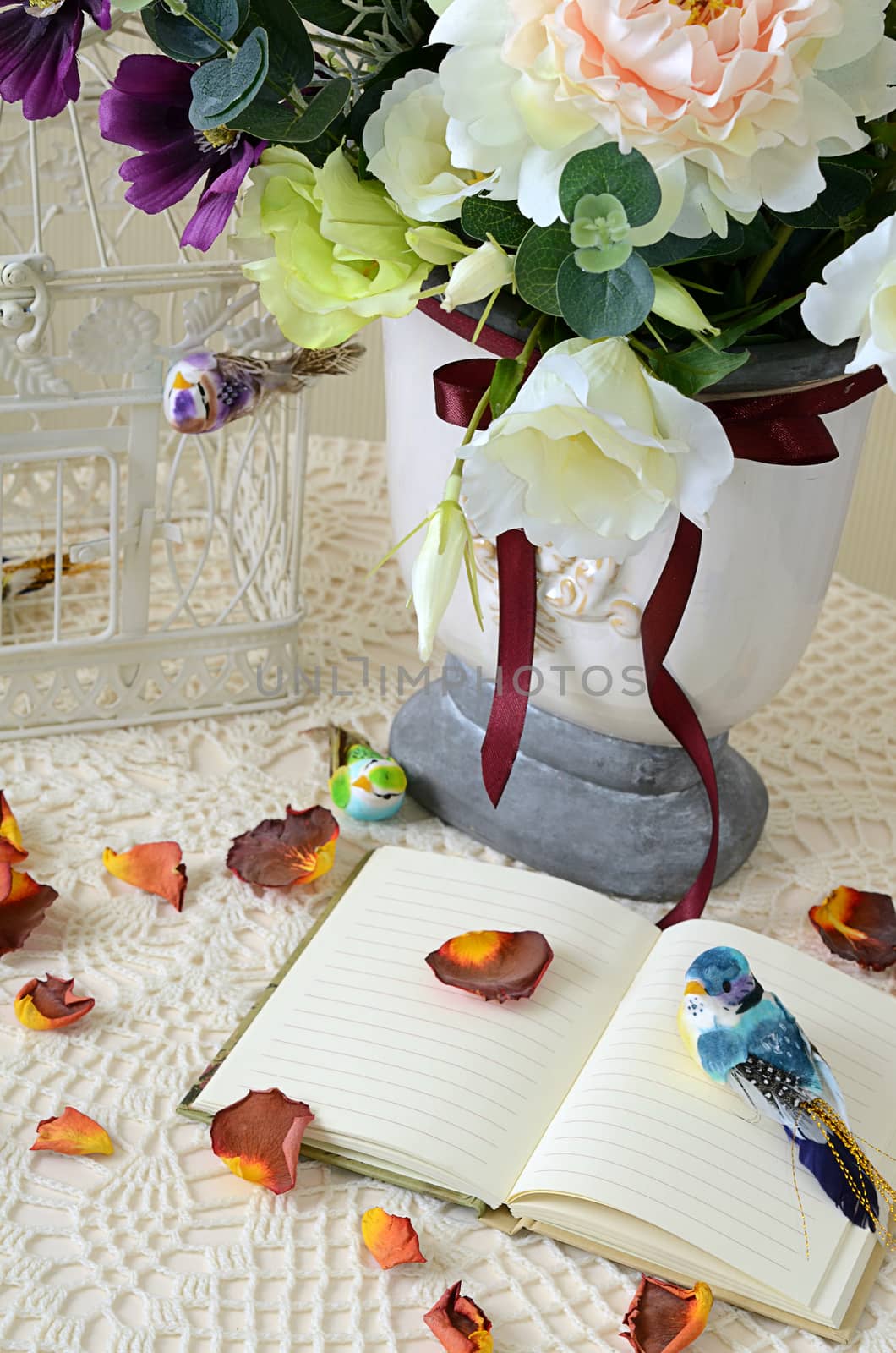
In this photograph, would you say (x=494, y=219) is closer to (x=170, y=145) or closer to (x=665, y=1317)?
(x=170, y=145)

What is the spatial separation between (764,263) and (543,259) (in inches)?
4.5

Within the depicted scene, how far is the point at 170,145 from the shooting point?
60cm

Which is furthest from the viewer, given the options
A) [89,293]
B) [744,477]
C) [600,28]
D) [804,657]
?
[804,657]

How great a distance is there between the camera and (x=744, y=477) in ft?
2.17

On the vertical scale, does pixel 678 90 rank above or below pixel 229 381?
above

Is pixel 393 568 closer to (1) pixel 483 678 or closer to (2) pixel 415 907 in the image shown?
(1) pixel 483 678

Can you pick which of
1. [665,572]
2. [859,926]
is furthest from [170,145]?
[859,926]

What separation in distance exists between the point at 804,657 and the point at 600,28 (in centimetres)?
61

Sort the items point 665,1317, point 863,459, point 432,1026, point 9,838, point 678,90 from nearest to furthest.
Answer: point 678,90 → point 665,1317 → point 432,1026 → point 9,838 → point 863,459

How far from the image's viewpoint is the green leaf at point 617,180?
468 millimetres

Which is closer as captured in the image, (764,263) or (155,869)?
(764,263)

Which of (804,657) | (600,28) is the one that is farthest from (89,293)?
(804,657)

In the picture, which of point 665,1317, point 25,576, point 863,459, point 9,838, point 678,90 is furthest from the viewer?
point 863,459

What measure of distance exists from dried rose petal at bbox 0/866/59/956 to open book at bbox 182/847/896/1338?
0.41ft
